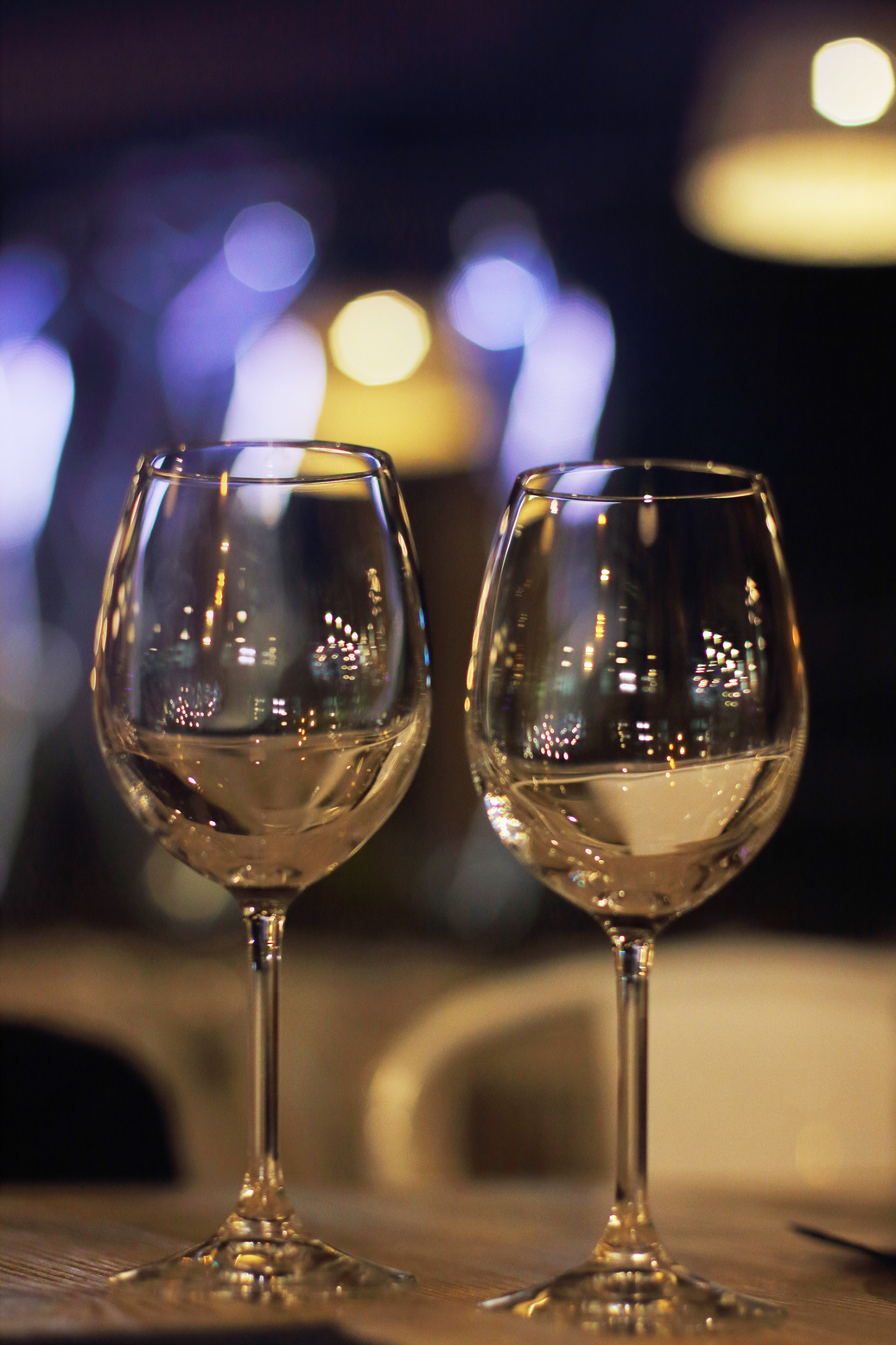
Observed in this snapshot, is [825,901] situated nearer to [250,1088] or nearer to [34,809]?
[34,809]

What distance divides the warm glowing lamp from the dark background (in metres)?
1.88

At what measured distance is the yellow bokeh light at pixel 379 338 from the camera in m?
3.62

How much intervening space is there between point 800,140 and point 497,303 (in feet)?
6.59

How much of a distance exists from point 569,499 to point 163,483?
0.46ft

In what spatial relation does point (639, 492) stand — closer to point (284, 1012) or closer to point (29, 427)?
point (284, 1012)

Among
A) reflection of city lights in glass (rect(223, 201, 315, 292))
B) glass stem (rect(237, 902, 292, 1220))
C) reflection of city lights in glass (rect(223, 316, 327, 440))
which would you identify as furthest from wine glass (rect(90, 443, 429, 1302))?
reflection of city lights in glass (rect(223, 201, 315, 292))

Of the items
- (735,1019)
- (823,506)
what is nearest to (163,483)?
(735,1019)

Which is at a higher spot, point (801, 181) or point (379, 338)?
point (379, 338)

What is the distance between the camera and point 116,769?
Result: 55cm

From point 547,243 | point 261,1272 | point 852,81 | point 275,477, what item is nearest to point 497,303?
point 547,243

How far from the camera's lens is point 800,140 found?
2.02 meters

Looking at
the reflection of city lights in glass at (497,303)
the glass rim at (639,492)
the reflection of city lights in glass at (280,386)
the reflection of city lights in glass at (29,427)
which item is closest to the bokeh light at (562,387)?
the reflection of city lights in glass at (497,303)

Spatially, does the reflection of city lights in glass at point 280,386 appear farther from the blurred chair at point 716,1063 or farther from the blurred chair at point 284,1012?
the blurred chair at point 716,1063

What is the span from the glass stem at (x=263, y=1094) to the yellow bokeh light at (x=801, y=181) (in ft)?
5.55
